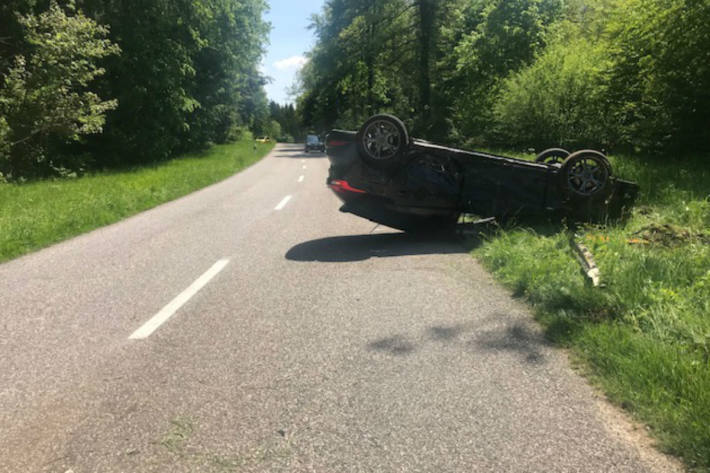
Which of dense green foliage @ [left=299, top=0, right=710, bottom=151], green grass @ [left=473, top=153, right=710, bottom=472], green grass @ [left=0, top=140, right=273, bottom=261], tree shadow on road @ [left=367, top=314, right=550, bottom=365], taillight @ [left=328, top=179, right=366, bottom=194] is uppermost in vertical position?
dense green foliage @ [left=299, top=0, right=710, bottom=151]

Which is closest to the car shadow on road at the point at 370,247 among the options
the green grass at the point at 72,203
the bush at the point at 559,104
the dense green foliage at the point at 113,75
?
the green grass at the point at 72,203

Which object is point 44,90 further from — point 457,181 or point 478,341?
point 478,341

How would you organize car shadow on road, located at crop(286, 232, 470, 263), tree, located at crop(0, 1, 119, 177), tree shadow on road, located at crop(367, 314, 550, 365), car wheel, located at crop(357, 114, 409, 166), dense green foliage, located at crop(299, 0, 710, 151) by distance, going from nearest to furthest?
tree shadow on road, located at crop(367, 314, 550, 365) < car shadow on road, located at crop(286, 232, 470, 263) < car wheel, located at crop(357, 114, 409, 166) < dense green foliage, located at crop(299, 0, 710, 151) < tree, located at crop(0, 1, 119, 177)

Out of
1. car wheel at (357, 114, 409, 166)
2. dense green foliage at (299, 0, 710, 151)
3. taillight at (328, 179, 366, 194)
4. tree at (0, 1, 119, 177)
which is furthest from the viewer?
tree at (0, 1, 119, 177)

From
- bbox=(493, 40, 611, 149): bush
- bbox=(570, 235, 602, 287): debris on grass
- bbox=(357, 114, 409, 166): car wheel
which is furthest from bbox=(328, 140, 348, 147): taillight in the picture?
bbox=(493, 40, 611, 149): bush

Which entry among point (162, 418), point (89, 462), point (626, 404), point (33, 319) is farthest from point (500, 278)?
point (33, 319)

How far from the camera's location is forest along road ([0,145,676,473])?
2.46 metres

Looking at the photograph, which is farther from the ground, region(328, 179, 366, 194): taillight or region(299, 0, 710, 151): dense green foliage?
region(299, 0, 710, 151): dense green foliage

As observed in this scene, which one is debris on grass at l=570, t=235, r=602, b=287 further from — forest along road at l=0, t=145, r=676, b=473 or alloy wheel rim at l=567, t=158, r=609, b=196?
alloy wheel rim at l=567, t=158, r=609, b=196

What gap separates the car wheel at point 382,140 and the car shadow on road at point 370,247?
1.26 metres

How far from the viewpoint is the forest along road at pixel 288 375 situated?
2.46m

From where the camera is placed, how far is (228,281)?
560 centimetres

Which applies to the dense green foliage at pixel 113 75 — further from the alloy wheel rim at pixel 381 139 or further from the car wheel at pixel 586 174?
the car wheel at pixel 586 174

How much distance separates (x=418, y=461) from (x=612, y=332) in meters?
2.05
